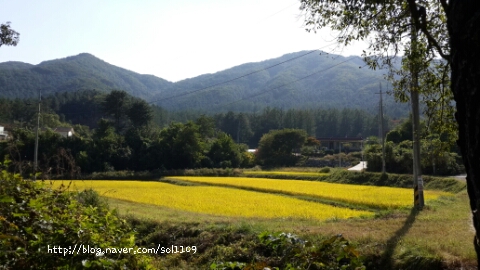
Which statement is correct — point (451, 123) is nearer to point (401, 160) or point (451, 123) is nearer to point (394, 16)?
point (394, 16)

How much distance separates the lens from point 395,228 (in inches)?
442

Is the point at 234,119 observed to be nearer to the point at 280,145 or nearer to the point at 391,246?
the point at 280,145

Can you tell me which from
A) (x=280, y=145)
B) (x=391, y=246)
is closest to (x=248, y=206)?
(x=391, y=246)

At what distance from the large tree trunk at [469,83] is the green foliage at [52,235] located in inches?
111

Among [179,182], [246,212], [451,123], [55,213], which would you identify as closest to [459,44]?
[55,213]

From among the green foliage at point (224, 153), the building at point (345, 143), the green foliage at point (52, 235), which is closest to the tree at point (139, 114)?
the green foliage at point (224, 153)

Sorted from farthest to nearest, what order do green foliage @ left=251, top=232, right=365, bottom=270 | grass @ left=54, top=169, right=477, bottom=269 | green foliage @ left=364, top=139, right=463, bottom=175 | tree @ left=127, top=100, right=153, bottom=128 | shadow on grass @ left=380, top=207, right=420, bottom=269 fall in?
1. tree @ left=127, top=100, right=153, bottom=128
2. green foliage @ left=364, top=139, right=463, bottom=175
3. shadow on grass @ left=380, top=207, right=420, bottom=269
4. grass @ left=54, top=169, right=477, bottom=269
5. green foliage @ left=251, top=232, right=365, bottom=270

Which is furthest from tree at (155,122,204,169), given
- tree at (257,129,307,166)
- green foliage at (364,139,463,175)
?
green foliage at (364,139,463,175)

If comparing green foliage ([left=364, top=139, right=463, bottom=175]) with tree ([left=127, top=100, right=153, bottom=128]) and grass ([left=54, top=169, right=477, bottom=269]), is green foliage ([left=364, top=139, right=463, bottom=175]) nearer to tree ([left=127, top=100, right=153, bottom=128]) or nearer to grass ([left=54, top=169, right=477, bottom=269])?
grass ([left=54, top=169, right=477, bottom=269])

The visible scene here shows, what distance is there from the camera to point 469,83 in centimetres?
270

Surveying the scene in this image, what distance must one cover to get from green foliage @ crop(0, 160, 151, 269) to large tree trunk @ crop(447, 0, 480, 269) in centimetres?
Answer: 282

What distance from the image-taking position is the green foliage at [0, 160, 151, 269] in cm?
338

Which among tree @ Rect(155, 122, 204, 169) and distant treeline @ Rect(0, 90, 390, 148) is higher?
distant treeline @ Rect(0, 90, 390, 148)

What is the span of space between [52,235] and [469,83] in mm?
3541
